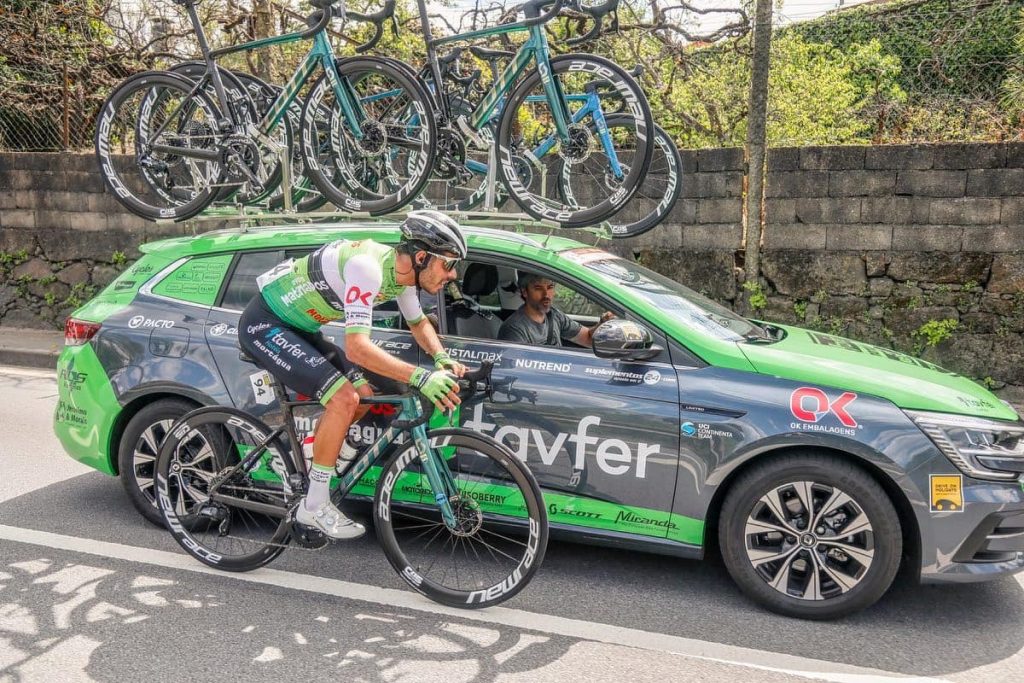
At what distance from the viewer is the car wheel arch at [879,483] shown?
4.08 metres

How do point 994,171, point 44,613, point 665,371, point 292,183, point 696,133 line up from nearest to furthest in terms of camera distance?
1. point 44,613
2. point 665,371
3. point 292,183
4. point 994,171
5. point 696,133

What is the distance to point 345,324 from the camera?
4.20 meters

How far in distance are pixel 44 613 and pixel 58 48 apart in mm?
9958

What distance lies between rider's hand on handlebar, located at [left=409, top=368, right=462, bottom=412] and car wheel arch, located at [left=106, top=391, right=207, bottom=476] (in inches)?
62.3

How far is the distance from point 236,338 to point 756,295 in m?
5.36

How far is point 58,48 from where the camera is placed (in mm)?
11953

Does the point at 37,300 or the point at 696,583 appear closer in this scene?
the point at 696,583

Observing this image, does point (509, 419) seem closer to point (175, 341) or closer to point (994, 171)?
point (175, 341)

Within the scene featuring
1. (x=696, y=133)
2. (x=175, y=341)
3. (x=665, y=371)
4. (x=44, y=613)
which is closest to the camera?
(x=44, y=613)

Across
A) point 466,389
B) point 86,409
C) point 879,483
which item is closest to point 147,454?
point 86,409

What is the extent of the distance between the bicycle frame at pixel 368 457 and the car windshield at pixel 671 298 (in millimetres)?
1226

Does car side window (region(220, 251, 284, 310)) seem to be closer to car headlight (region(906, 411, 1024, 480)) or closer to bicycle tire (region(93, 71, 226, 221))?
bicycle tire (region(93, 71, 226, 221))

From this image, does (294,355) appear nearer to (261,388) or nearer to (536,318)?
(261,388)

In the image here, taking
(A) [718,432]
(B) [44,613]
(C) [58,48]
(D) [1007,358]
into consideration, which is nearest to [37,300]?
(C) [58,48]
